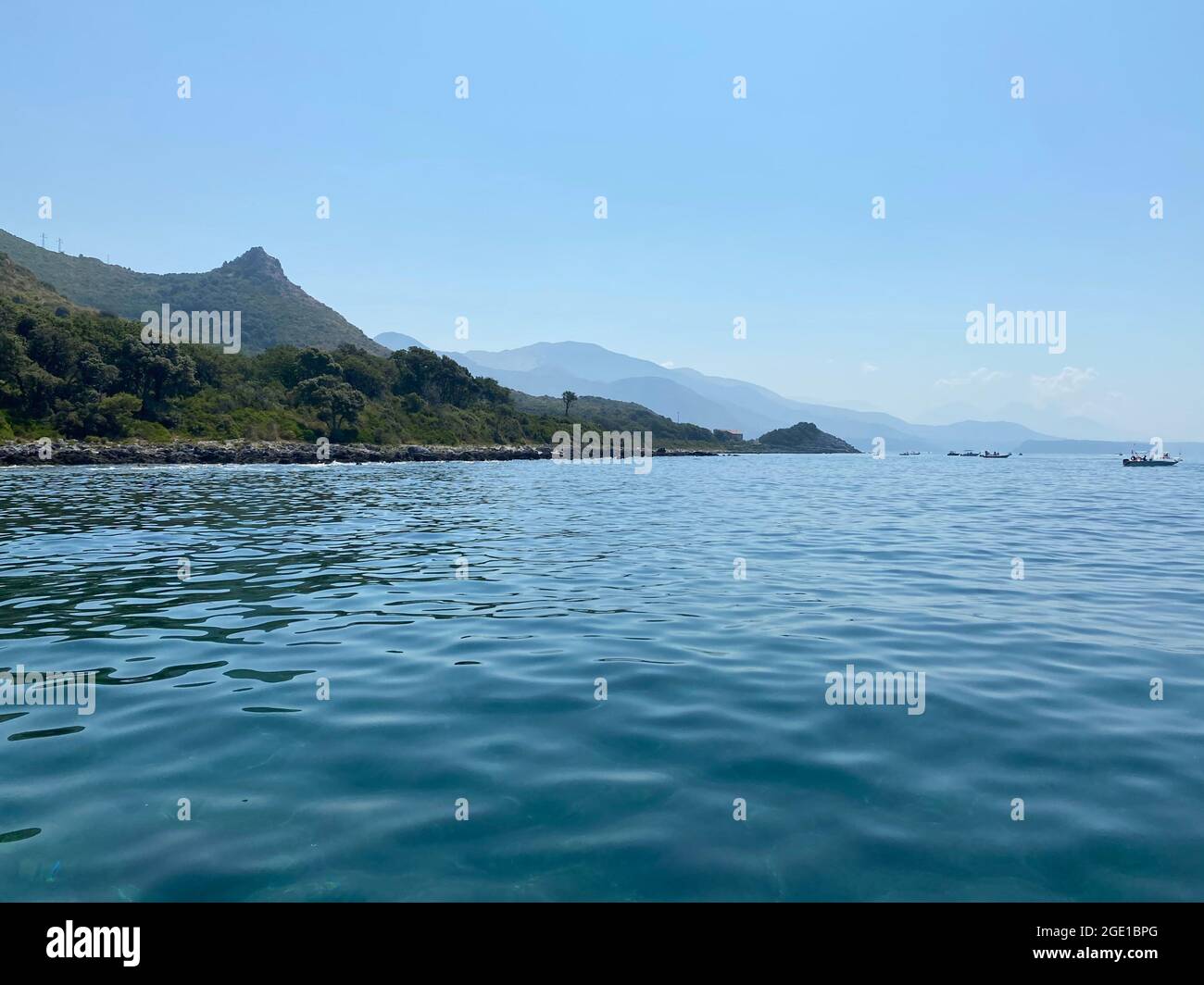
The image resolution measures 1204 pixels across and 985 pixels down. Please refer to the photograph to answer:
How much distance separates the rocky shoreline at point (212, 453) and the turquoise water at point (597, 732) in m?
79.0

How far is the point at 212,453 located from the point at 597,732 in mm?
106863

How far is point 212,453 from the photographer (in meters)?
Result: 103

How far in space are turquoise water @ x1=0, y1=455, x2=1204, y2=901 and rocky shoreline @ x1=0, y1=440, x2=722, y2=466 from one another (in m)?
79.0

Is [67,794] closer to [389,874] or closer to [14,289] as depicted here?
[389,874]

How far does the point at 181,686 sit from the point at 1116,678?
14642 millimetres

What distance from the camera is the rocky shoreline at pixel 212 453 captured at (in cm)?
8944

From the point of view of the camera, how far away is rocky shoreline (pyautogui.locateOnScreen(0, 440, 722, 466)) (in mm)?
89438
